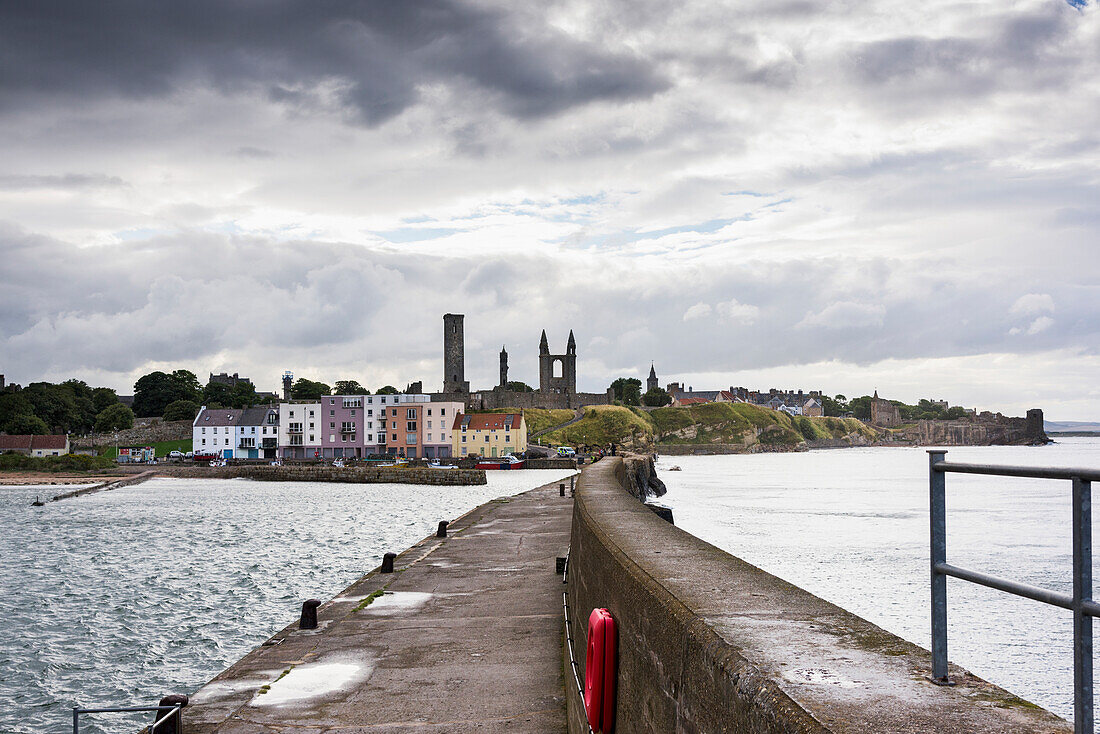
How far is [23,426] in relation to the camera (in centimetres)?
11706

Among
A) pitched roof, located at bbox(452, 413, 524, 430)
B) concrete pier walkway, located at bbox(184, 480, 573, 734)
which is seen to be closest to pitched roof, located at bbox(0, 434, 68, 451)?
pitched roof, located at bbox(452, 413, 524, 430)

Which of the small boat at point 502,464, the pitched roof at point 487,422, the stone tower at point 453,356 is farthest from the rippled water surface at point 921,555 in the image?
the stone tower at point 453,356

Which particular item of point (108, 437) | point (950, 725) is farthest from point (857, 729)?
point (108, 437)

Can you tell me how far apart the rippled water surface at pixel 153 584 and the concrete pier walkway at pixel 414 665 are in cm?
370

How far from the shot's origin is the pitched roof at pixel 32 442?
11250 cm

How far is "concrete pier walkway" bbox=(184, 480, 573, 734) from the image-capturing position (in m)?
9.73

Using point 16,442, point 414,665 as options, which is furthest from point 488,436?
point 414,665

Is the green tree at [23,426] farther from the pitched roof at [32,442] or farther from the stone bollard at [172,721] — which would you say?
the stone bollard at [172,721]

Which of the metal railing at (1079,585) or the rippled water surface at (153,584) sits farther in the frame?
the rippled water surface at (153,584)

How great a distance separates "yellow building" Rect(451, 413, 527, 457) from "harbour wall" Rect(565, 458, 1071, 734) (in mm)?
111583

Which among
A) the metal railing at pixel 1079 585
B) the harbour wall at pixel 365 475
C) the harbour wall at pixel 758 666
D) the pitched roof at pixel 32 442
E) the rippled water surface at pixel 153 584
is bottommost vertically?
the harbour wall at pixel 365 475

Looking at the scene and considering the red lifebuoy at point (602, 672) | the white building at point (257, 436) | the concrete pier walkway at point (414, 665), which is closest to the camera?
the red lifebuoy at point (602, 672)

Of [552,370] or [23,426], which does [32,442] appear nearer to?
[23,426]

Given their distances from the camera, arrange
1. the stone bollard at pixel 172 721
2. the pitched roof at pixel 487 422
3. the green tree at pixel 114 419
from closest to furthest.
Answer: the stone bollard at pixel 172 721 → the pitched roof at pixel 487 422 → the green tree at pixel 114 419
